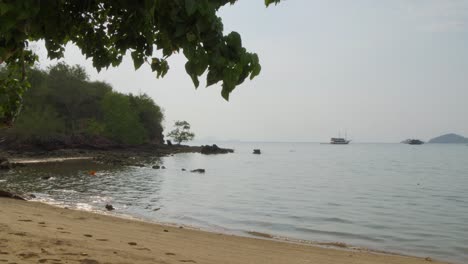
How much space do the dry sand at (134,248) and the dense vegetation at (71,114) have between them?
61.4 metres

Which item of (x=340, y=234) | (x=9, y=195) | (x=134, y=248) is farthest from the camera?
(x=9, y=195)

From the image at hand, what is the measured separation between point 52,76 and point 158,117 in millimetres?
33724

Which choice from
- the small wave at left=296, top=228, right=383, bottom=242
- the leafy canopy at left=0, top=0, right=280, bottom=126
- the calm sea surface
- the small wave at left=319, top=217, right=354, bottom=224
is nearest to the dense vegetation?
the calm sea surface

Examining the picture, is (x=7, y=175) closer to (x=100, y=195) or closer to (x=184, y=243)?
(x=100, y=195)

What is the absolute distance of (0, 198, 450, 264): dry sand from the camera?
7029 millimetres

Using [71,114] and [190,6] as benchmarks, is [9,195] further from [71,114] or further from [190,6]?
[71,114]

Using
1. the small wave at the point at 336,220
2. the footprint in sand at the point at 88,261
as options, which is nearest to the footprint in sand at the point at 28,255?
the footprint in sand at the point at 88,261

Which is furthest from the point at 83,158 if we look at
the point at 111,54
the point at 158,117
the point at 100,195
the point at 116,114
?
the point at 111,54

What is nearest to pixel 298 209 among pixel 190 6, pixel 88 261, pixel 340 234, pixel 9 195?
pixel 340 234

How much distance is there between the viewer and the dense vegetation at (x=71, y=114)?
69500 mm

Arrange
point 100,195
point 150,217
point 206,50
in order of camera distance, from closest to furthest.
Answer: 1. point 206,50
2. point 150,217
3. point 100,195

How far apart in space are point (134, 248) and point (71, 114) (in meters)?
78.2

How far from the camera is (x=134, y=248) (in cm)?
862

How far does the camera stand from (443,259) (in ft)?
45.4
